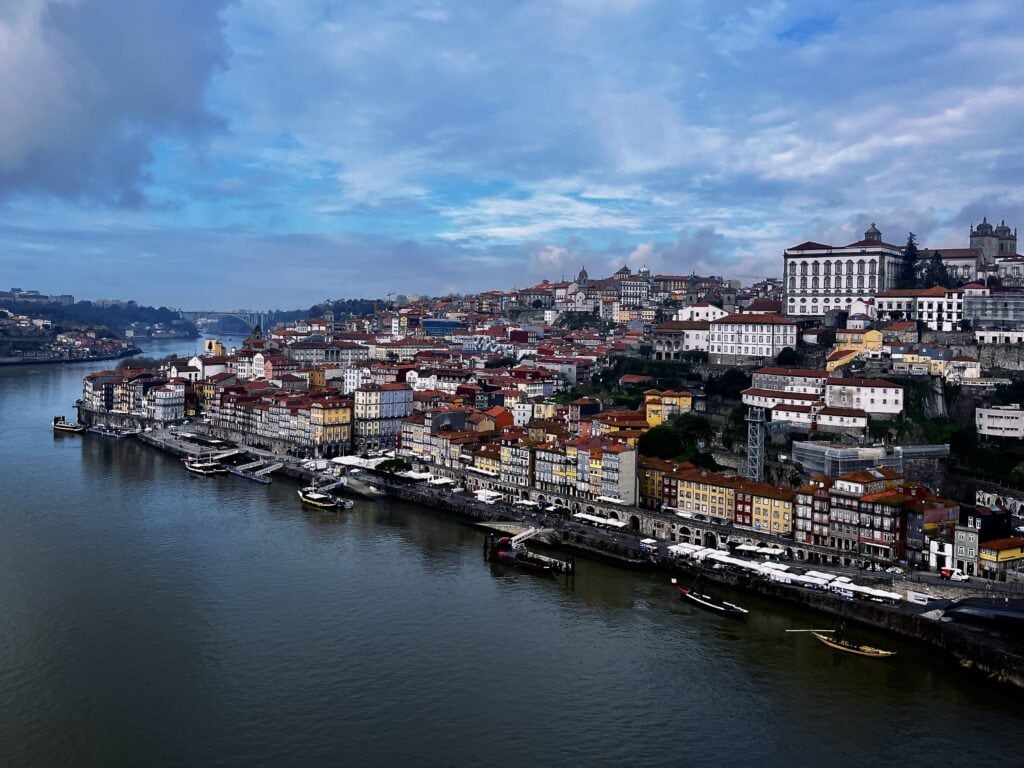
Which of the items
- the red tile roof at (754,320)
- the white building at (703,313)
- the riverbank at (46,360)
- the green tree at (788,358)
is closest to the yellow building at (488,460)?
the green tree at (788,358)

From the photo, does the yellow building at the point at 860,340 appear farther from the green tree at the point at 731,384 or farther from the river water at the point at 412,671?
the river water at the point at 412,671

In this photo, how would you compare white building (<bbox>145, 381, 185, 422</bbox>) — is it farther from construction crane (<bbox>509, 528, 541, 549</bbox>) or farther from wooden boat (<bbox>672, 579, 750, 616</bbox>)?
wooden boat (<bbox>672, 579, 750, 616</bbox>)

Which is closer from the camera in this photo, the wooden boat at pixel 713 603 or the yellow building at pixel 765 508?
the wooden boat at pixel 713 603

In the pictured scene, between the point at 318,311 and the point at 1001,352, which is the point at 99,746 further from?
the point at 318,311

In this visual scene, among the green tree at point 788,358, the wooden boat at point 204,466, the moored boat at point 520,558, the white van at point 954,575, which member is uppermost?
the green tree at point 788,358

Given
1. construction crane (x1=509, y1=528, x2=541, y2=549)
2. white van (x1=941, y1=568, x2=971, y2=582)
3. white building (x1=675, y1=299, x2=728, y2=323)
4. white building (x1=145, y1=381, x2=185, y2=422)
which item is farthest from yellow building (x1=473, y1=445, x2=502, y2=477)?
white building (x1=145, y1=381, x2=185, y2=422)
